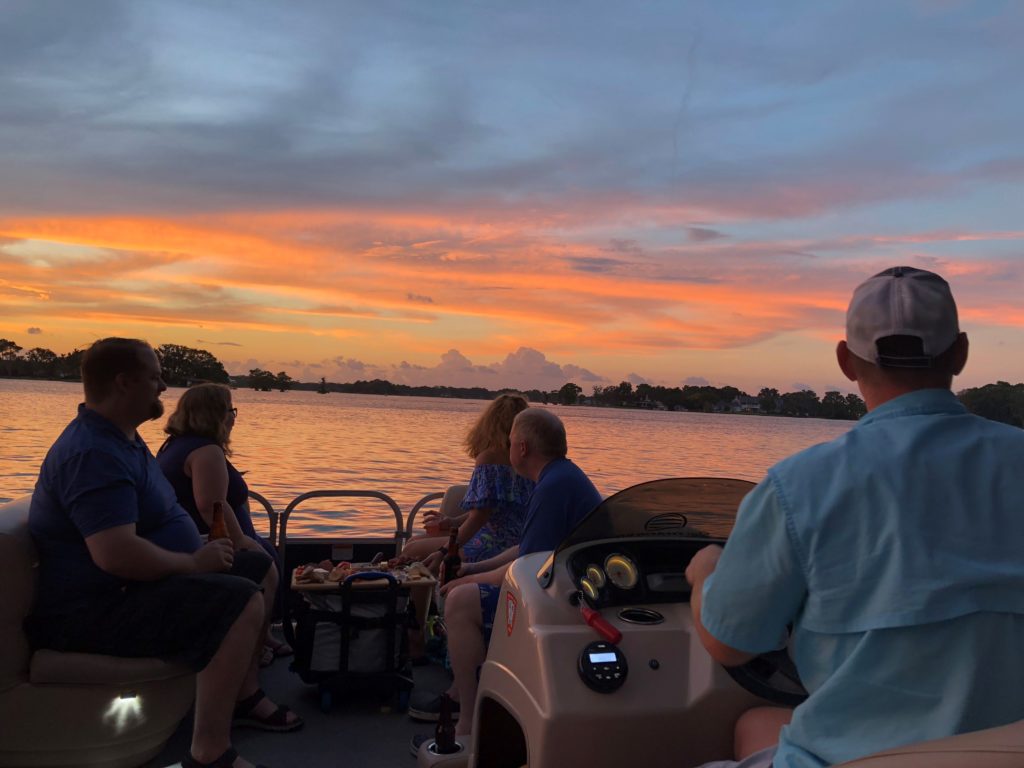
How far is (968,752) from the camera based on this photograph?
100 cm

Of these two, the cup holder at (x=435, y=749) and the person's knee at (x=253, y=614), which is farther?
the person's knee at (x=253, y=614)

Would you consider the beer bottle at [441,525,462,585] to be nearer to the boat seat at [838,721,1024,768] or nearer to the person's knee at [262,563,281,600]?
the person's knee at [262,563,281,600]

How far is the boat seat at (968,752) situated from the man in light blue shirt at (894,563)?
0.18m

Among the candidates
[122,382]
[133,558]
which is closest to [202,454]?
[122,382]

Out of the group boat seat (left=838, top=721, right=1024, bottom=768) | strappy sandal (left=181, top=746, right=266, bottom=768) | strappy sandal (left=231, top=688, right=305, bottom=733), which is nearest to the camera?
boat seat (left=838, top=721, right=1024, bottom=768)

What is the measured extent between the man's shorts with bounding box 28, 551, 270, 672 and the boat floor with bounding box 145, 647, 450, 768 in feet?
1.76

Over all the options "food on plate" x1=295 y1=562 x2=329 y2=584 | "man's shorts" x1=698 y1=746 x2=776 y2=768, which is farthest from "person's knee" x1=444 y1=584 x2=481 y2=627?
"man's shorts" x1=698 y1=746 x2=776 y2=768

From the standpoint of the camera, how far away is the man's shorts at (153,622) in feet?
9.78

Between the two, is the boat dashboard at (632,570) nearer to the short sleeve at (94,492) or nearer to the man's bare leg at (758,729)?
the man's bare leg at (758,729)

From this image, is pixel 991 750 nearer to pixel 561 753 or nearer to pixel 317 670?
pixel 561 753

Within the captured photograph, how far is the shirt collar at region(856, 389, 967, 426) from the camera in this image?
1.32 m

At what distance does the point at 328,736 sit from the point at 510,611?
73.3 inches

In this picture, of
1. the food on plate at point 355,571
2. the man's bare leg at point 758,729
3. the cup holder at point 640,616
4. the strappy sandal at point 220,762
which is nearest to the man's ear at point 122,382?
the strappy sandal at point 220,762

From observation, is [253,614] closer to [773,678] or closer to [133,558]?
[133,558]
